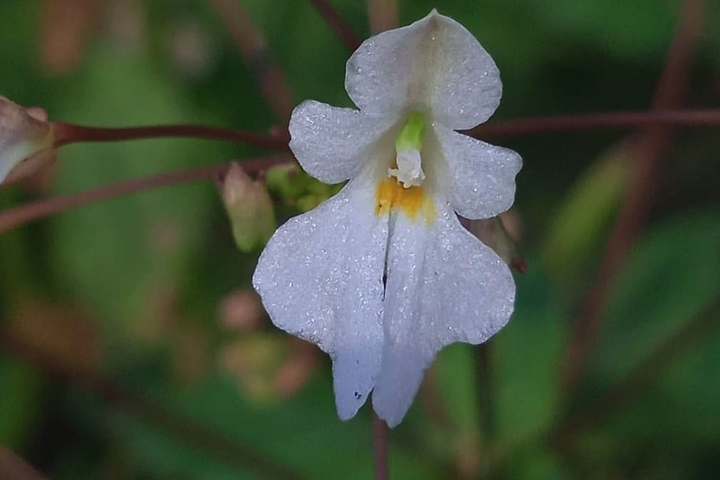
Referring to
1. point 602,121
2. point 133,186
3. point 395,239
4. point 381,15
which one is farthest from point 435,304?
point 381,15

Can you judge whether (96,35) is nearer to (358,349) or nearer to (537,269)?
(537,269)

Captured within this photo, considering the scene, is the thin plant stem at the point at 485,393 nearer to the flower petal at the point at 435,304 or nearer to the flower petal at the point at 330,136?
the flower petal at the point at 435,304

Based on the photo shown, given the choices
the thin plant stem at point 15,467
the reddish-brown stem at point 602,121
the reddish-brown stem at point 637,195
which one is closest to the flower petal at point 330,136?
the reddish-brown stem at point 602,121

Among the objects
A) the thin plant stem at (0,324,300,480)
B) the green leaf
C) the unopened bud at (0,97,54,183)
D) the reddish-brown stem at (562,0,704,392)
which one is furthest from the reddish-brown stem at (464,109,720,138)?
the green leaf

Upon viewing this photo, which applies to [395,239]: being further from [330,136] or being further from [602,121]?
[602,121]

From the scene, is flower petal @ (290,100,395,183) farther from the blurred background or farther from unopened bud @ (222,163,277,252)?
the blurred background

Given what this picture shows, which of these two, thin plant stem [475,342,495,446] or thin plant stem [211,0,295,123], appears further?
thin plant stem [211,0,295,123]

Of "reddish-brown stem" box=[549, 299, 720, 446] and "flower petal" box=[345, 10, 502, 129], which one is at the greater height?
"flower petal" box=[345, 10, 502, 129]

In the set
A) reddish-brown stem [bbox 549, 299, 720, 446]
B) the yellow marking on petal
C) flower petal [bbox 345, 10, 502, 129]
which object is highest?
flower petal [bbox 345, 10, 502, 129]
